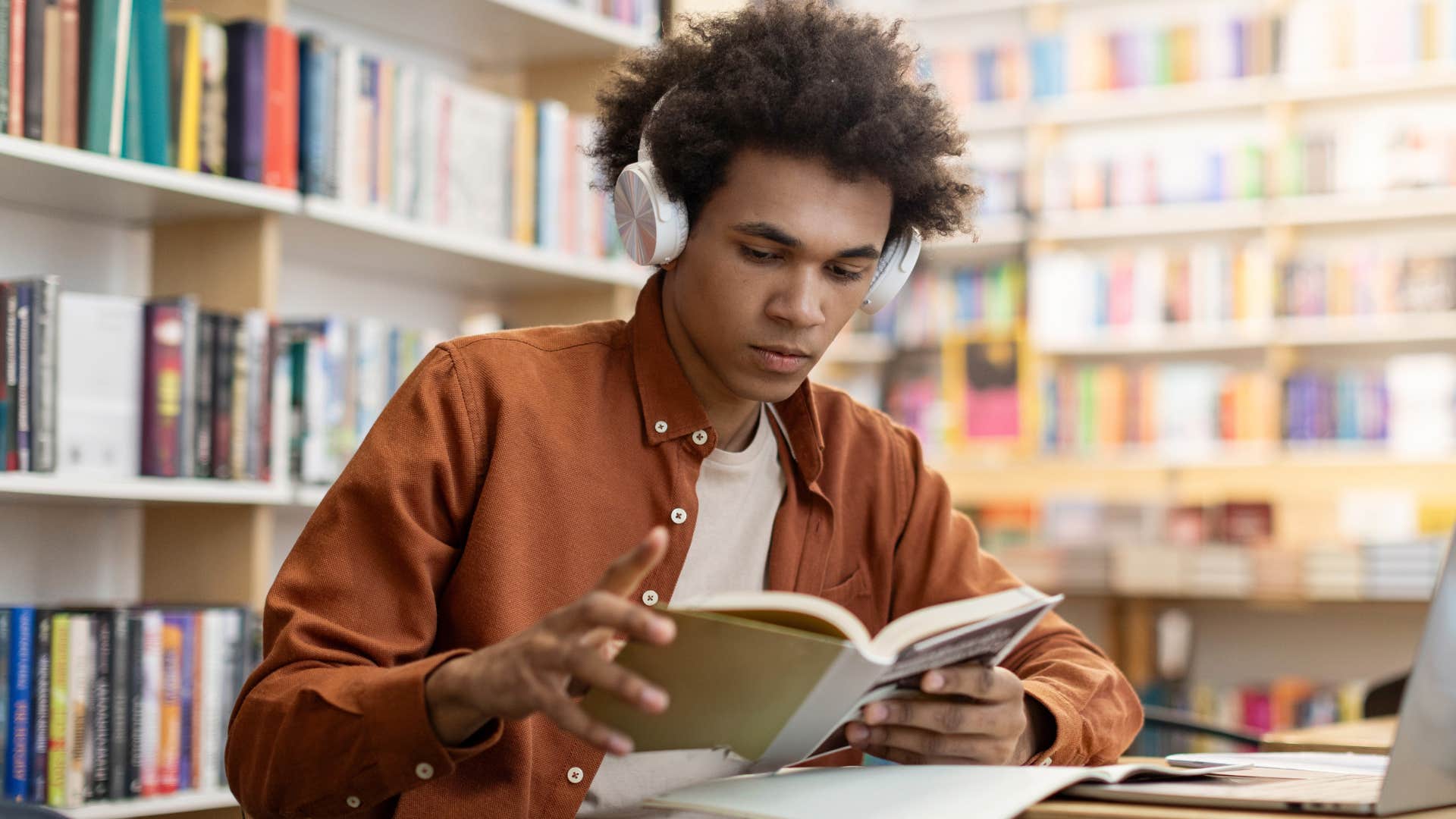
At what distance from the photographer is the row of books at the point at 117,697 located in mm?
1767

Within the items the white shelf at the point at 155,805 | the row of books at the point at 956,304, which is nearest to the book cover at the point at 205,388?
the white shelf at the point at 155,805

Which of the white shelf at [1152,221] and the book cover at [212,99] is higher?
the white shelf at [1152,221]

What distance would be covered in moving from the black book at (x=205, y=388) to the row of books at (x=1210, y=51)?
96.5 inches

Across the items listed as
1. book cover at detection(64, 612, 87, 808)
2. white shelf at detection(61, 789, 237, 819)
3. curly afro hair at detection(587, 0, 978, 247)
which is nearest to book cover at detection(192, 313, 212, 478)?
book cover at detection(64, 612, 87, 808)

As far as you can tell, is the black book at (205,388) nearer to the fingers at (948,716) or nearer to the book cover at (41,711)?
the book cover at (41,711)

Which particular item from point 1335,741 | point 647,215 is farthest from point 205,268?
point 1335,741

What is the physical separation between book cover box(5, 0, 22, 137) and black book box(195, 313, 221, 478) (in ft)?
1.11

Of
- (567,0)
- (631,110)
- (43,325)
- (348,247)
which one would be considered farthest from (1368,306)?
(43,325)

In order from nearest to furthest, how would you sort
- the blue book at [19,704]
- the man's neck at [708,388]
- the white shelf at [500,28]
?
the man's neck at [708,388], the blue book at [19,704], the white shelf at [500,28]

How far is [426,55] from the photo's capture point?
2730mm

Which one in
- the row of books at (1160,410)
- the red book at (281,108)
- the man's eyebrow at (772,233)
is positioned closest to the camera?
the man's eyebrow at (772,233)

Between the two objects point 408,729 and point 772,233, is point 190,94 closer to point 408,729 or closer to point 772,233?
point 772,233

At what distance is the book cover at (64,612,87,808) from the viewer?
71.1 inches

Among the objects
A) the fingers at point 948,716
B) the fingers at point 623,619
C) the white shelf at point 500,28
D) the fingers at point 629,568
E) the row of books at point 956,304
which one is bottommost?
the fingers at point 948,716
